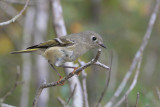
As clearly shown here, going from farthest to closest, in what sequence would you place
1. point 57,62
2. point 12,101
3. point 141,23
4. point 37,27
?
point 141,23, point 12,101, point 37,27, point 57,62

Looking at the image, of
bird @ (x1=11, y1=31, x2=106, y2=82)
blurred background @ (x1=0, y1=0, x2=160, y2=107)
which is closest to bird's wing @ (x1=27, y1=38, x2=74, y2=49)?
bird @ (x1=11, y1=31, x2=106, y2=82)

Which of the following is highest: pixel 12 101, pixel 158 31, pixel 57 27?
pixel 57 27

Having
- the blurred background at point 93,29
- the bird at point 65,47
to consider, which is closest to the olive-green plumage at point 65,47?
the bird at point 65,47

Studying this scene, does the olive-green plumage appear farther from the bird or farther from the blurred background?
the blurred background

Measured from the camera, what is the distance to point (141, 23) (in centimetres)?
597

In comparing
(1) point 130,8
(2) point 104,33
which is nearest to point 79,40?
(2) point 104,33

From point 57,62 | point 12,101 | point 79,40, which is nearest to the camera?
point 57,62

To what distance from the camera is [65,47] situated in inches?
144

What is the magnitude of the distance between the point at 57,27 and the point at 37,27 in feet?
3.31

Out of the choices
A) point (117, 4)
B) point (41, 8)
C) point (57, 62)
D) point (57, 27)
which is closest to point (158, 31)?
point (117, 4)

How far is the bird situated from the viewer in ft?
11.6

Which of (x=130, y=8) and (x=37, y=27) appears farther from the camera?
(x=130, y=8)

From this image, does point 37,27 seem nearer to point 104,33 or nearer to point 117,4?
point 104,33

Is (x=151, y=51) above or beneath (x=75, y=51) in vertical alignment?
beneath
